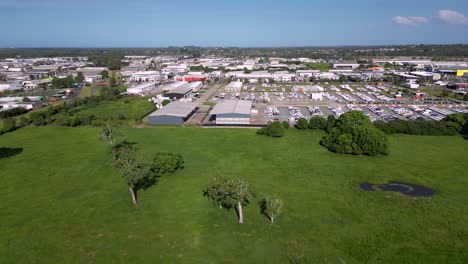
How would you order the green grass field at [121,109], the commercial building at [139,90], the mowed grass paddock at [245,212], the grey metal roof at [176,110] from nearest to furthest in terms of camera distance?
1. the mowed grass paddock at [245,212]
2. the grey metal roof at [176,110]
3. the green grass field at [121,109]
4. the commercial building at [139,90]

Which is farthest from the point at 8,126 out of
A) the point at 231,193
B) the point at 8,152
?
the point at 231,193

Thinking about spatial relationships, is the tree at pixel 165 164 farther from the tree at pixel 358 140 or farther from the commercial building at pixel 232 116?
the commercial building at pixel 232 116

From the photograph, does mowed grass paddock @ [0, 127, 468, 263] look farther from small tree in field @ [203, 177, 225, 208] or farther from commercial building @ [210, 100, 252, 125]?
commercial building @ [210, 100, 252, 125]

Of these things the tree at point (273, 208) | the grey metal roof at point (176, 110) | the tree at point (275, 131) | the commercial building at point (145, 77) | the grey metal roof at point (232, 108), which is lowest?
the tree at point (273, 208)

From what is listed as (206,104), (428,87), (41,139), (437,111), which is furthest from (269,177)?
(428,87)

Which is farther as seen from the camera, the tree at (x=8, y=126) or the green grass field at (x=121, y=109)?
the green grass field at (x=121, y=109)

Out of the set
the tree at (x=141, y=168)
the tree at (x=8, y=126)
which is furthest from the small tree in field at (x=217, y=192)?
the tree at (x=8, y=126)

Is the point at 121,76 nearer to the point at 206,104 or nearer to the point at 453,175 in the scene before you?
the point at 206,104
